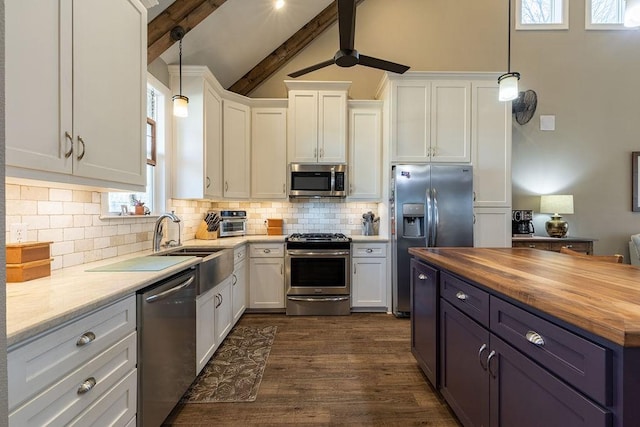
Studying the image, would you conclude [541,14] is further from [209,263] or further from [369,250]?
[209,263]

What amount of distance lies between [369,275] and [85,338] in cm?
289

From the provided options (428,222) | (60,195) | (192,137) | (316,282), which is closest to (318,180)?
(316,282)

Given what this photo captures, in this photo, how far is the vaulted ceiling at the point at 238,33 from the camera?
2.56 metres

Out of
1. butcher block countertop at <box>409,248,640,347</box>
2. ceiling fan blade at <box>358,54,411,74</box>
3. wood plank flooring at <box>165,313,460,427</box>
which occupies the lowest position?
wood plank flooring at <box>165,313,460,427</box>

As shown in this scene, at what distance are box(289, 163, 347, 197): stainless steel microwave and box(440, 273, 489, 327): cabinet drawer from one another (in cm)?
210

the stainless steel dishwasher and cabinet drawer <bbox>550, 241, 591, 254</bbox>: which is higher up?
cabinet drawer <bbox>550, 241, 591, 254</bbox>

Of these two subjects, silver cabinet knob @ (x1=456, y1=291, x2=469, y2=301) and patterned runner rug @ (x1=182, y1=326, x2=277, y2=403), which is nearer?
silver cabinet knob @ (x1=456, y1=291, x2=469, y2=301)

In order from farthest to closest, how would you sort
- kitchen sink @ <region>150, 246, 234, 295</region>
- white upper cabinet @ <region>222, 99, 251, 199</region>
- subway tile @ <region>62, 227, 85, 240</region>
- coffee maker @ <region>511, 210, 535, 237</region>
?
1. coffee maker @ <region>511, 210, 535, 237</region>
2. white upper cabinet @ <region>222, 99, 251, 199</region>
3. kitchen sink @ <region>150, 246, 234, 295</region>
4. subway tile @ <region>62, 227, 85, 240</region>

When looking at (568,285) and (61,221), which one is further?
(61,221)

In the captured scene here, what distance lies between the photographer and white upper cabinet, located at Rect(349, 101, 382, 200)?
12.5 ft

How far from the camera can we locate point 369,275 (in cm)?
→ 353

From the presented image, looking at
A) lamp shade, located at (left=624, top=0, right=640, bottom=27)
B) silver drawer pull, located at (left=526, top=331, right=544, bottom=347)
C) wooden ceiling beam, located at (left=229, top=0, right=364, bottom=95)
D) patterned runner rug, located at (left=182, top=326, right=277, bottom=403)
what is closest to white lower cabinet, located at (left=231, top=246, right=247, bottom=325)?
patterned runner rug, located at (left=182, top=326, right=277, bottom=403)

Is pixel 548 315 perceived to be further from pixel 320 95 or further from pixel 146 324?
pixel 320 95

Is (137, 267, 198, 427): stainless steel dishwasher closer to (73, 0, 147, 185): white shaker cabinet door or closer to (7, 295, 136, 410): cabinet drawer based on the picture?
(7, 295, 136, 410): cabinet drawer
